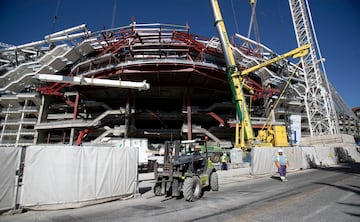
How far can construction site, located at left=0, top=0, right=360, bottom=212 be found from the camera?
25516 mm

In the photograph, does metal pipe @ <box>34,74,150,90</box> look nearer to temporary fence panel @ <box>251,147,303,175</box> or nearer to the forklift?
the forklift

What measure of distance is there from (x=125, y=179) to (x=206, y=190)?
3.87 meters

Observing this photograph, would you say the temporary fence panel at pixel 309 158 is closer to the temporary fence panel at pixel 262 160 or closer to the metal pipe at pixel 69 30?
the temporary fence panel at pixel 262 160

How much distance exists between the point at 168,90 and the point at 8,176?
26933mm

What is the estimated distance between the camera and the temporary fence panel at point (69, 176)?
227 inches

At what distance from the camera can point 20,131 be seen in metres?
38.4

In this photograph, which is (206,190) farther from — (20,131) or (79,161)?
(20,131)

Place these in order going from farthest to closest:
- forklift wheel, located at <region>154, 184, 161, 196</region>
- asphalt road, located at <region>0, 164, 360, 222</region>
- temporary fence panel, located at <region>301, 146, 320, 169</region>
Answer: temporary fence panel, located at <region>301, 146, 320, 169</region>, forklift wheel, located at <region>154, 184, 161, 196</region>, asphalt road, located at <region>0, 164, 360, 222</region>

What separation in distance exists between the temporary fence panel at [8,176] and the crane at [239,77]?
18386mm

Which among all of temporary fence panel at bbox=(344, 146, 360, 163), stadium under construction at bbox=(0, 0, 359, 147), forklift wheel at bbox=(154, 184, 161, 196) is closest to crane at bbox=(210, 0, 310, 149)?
stadium under construction at bbox=(0, 0, 359, 147)

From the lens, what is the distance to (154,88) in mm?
30281

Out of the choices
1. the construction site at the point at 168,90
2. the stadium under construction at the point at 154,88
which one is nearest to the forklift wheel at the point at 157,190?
the construction site at the point at 168,90

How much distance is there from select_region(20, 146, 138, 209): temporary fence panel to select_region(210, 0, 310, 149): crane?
15.8 m

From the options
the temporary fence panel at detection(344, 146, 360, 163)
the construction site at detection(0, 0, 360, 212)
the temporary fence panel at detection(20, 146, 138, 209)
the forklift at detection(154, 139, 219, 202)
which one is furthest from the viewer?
the temporary fence panel at detection(344, 146, 360, 163)
